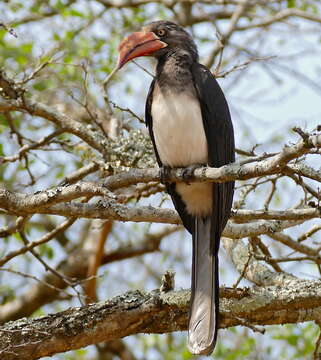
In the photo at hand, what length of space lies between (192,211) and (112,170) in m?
0.67

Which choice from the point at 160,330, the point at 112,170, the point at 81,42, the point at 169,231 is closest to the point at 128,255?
the point at 169,231

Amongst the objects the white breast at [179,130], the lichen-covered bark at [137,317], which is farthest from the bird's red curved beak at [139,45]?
the lichen-covered bark at [137,317]

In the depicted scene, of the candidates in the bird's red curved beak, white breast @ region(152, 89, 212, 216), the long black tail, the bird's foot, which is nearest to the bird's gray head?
the bird's red curved beak

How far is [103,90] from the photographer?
5691 mm

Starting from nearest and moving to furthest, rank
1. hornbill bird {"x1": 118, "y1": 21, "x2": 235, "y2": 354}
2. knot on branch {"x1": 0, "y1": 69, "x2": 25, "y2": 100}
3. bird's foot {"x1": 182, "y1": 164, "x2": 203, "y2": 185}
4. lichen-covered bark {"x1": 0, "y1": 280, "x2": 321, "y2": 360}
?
lichen-covered bark {"x1": 0, "y1": 280, "x2": 321, "y2": 360}, bird's foot {"x1": 182, "y1": 164, "x2": 203, "y2": 185}, hornbill bird {"x1": 118, "y1": 21, "x2": 235, "y2": 354}, knot on branch {"x1": 0, "y1": 69, "x2": 25, "y2": 100}

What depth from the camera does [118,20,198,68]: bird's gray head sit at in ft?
17.0

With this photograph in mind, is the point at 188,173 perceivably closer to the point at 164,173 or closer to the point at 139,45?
the point at 164,173

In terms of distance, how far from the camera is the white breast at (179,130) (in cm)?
484

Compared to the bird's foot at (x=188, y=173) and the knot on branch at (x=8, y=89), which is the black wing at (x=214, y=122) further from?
the knot on branch at (x=8, y=89)

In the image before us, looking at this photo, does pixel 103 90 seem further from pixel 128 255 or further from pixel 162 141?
pixel 128 255

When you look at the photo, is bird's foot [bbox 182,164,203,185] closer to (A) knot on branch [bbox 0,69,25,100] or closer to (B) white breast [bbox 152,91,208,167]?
(B) white breast [bbox 152,91,208,167]

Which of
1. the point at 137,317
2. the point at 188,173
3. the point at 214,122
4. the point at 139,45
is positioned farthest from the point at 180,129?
the point at 137,317

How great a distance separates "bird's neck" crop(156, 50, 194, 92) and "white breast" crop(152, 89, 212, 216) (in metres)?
0.07

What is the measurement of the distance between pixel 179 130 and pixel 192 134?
0.09m
